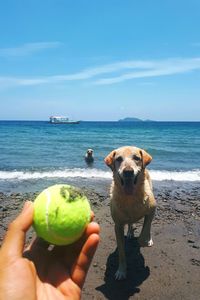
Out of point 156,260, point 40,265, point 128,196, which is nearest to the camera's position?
point 40,265

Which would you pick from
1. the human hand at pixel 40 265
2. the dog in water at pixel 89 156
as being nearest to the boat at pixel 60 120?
the dog in water at pixel 89 156

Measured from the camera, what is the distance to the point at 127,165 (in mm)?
6109

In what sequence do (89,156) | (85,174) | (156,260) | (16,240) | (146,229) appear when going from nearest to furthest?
(16,240) < (146,229) < (156,260) < (85,174) < (89,156)

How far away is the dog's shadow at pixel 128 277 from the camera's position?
19.3 feet

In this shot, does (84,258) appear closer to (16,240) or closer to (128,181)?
(16,240)

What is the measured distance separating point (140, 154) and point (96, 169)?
1178cm

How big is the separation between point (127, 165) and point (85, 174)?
1099cm

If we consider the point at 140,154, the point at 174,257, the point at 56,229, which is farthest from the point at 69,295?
the point at 174,257

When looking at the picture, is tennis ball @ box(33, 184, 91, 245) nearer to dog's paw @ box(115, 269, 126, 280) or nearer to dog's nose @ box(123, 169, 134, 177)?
dog's nose @ box(123, 169, 134, 177)

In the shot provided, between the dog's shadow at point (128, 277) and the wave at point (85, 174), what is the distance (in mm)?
8701

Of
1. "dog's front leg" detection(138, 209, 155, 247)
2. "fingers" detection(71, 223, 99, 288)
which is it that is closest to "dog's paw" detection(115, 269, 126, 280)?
"dog's front leg" detection(138, 209, 155, 247)

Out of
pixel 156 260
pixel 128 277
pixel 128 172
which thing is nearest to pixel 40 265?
pixel 128 172

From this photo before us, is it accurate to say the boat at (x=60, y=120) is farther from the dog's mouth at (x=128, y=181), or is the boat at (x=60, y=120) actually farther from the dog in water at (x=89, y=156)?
the dog's mouth at (x=128, y=181)

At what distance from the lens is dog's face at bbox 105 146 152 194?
606cm
